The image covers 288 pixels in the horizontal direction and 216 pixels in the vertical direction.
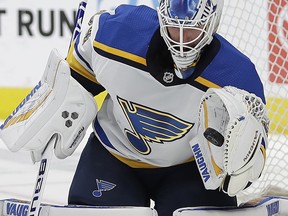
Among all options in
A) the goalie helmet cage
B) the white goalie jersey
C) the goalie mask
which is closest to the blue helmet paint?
the goalie mask

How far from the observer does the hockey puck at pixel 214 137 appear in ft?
7.04

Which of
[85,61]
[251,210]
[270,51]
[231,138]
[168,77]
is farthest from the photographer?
[270,51]

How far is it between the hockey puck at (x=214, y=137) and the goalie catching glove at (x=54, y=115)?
401 mm

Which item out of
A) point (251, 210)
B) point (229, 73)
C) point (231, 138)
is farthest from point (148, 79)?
point (251, 210)

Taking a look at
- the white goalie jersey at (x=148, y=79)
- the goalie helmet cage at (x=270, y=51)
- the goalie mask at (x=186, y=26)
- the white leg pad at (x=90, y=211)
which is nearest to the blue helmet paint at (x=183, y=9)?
the goalie mask at (x=186, y=26)

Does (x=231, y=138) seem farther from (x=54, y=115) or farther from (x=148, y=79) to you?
(x=54, y=115)

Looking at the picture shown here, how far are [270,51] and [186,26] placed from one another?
5.27ft

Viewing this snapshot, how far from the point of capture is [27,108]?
96.2 inches

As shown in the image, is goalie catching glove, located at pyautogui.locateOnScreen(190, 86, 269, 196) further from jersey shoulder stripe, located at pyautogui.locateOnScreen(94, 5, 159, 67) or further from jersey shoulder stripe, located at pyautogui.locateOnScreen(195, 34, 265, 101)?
jersey shoulder stripe, located at pyautogui.locateOnScreen(94, 5, 159, 67)

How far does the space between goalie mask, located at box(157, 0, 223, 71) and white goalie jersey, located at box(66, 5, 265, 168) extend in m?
0.08

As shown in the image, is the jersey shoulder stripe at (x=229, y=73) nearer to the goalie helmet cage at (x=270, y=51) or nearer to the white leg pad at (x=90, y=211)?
the white leg pad at (x=90, y=211)

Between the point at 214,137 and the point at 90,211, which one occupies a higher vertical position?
the point at 214,137

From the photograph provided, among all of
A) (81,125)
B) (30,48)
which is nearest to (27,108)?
(81,125)

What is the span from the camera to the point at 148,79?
230cm
